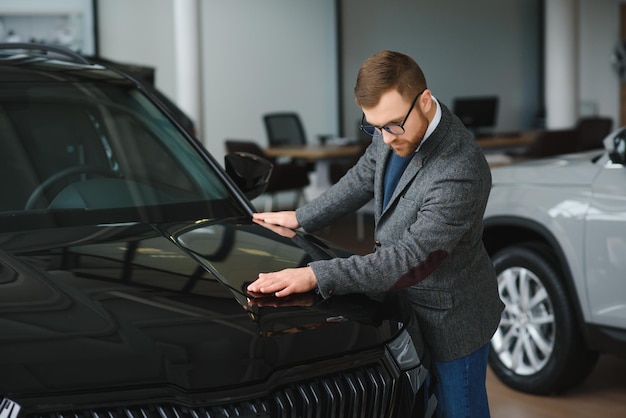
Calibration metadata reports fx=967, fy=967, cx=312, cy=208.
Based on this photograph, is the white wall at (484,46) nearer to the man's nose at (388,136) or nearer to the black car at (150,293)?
the black car at (150,293)

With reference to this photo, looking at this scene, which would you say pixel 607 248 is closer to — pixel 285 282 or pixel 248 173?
pixel 248 173

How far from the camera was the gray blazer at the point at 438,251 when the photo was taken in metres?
2.20

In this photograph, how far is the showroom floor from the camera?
4.08 m

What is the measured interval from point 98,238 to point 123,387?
27.4 inches

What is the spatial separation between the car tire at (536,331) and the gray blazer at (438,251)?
5.78ft

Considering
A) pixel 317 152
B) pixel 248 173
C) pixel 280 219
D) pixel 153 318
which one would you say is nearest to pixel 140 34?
pixel 317 152

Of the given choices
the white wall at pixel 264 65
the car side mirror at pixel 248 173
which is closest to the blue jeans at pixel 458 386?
the car side mirror at pixel 248 173

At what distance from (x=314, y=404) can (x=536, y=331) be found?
2.52 meters

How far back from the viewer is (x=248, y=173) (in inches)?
120

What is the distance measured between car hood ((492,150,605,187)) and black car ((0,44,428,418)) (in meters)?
1.59

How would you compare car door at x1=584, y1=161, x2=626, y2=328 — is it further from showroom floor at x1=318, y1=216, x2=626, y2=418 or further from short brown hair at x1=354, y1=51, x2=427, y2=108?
short brown hair at x1=354, y1=51, x2=427, y2=108

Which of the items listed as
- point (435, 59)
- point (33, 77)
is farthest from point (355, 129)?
point (33, 77)

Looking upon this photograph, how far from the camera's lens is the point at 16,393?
1729 millimetres

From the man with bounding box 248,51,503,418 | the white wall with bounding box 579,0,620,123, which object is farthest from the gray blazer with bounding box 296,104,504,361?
the white wall with bounding box 579,0,620,123
